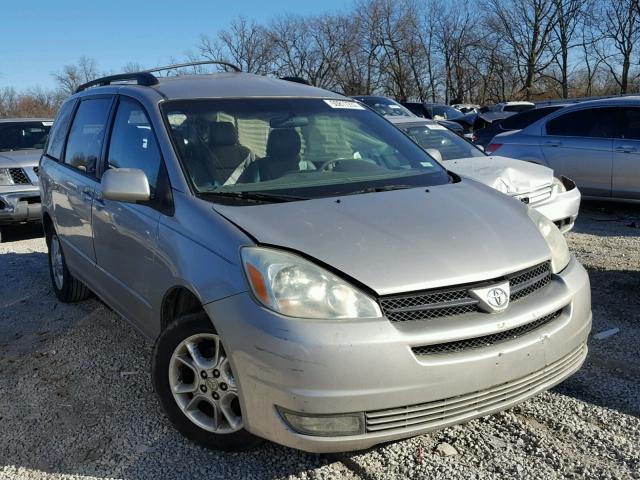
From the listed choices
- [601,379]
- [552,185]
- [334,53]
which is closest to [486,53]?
[334,53]

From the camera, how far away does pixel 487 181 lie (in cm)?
604

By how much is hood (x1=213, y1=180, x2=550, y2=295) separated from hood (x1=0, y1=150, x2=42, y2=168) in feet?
23.0

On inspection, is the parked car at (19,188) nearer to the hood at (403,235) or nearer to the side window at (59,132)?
the side window at (59,132)

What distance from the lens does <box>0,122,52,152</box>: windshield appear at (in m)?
9.80

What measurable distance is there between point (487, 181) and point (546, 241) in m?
3.20

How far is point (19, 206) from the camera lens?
27.9ft

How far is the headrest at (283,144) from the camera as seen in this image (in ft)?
11.4

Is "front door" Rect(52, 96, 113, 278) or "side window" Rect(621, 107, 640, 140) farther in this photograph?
"side window" Rect(621, 107, 640, 140)

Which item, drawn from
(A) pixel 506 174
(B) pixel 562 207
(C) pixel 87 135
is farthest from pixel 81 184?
(B) pixel 562 207

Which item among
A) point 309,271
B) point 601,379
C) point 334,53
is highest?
point 334,53

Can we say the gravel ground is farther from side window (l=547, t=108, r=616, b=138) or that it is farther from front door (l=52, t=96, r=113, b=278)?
side window (l=547, t=108, r=616, b=138)

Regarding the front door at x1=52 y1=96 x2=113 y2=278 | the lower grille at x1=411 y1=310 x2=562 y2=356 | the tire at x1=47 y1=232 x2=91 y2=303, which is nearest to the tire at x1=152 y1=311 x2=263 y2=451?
the lower grille at x1=411 y1=310 x2=562 y2=356

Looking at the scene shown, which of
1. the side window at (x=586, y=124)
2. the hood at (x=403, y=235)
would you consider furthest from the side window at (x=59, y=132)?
the side window at (x=586, y=124)

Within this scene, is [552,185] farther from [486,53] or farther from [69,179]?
[486,53]
